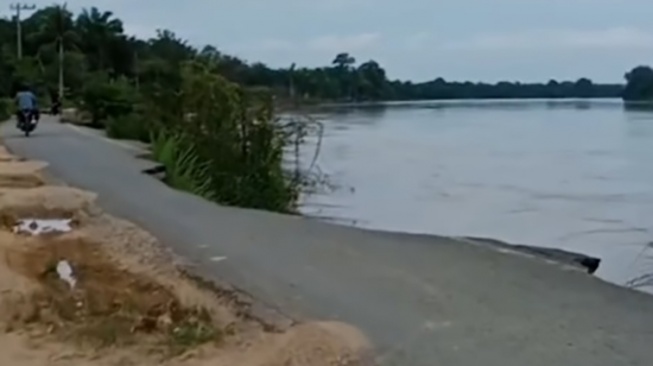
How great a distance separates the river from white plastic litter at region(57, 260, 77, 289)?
337 inches

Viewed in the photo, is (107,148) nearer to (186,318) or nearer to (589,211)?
(589,211)

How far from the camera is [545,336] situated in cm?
717

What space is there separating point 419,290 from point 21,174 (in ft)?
34.0

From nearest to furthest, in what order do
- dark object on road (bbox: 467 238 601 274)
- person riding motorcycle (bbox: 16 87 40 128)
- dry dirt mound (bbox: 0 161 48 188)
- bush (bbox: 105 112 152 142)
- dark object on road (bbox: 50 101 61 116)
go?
dark object on road (bbox: 467 238 601 274) → dry dirt mound (bbox: 0 161 48 188) → person riding motorcycle (bbox: 16 87 40 128) → bush (bbox: 105 112 152 142) → dark object on road (bbox: 50 101 61 116)

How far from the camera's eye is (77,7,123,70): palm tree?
251 ft

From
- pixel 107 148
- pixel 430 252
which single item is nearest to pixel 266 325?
pixel 430 252

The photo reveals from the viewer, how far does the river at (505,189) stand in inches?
853

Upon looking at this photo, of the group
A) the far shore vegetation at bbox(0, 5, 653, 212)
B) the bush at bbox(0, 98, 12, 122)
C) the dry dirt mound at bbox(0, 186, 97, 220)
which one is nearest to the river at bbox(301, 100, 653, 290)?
the far shore vegetation at bbox(0, 5, 653, 212)

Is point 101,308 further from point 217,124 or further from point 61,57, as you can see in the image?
point 61,57

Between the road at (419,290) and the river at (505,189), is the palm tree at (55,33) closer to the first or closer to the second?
the river at (505,189)

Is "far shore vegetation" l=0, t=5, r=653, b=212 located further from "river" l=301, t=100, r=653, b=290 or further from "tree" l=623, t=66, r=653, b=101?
"tree" l=623, t=66, r=653, b=101

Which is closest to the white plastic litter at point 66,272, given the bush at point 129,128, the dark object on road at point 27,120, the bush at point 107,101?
the dark object on road at point 27,120

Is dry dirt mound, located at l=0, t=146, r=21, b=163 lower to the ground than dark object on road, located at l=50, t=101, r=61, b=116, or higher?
higher

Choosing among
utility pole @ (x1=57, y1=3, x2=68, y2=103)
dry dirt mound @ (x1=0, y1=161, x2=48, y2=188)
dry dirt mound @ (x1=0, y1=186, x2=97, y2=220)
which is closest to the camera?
dry dirt mound @ (x1=0, y1=186, x2=97, y2=220)
